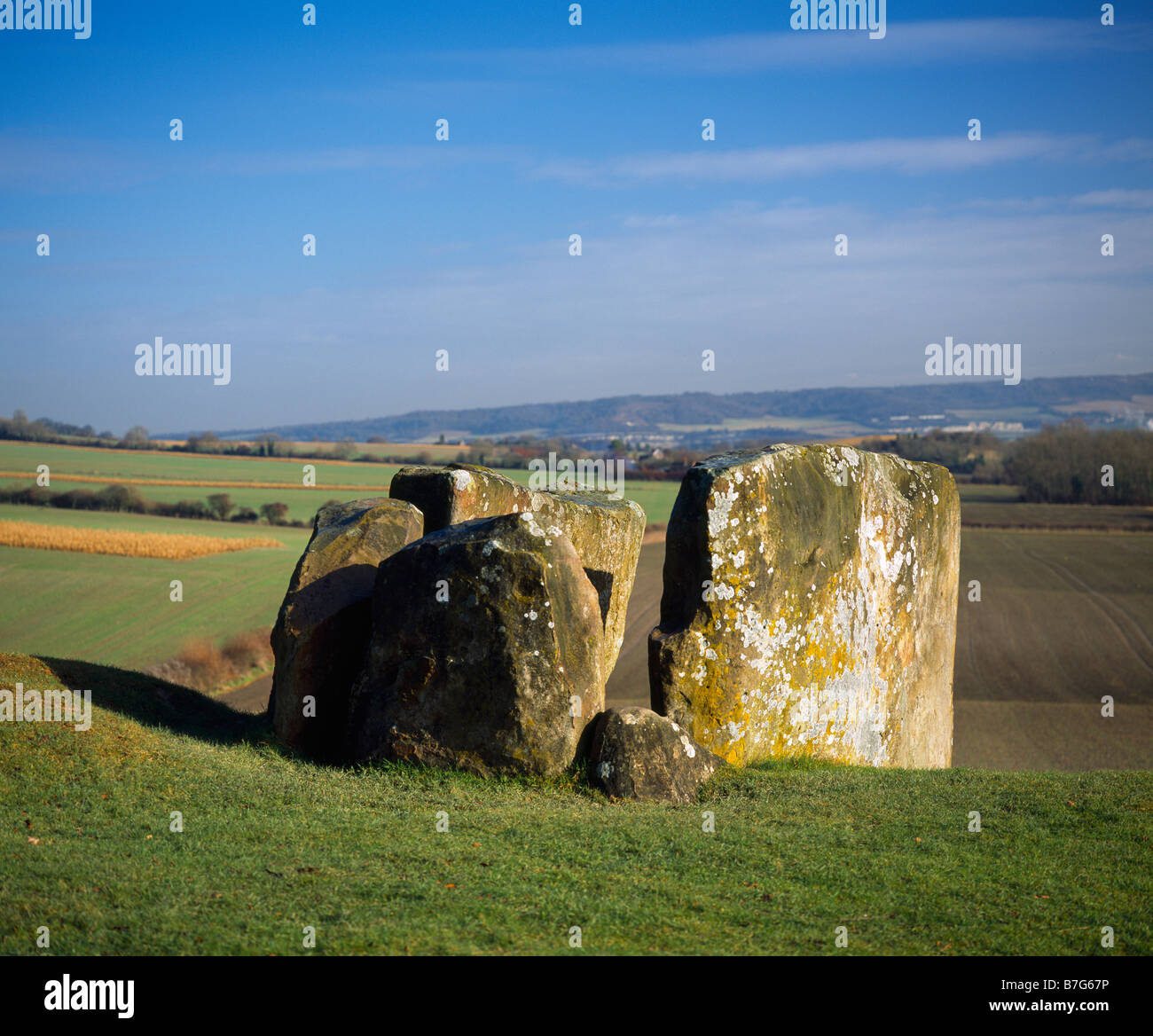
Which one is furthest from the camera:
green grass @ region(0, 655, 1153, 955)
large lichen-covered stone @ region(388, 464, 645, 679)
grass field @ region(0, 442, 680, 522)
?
grass field @ region(0, 442, 680, 522)

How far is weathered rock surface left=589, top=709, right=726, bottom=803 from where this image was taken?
36.4 ft

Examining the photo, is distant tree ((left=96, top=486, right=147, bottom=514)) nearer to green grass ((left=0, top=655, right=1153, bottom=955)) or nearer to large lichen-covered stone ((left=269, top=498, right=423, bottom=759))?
large lichen-covered stone ((left=269, top=498, right=423, bottom=759))

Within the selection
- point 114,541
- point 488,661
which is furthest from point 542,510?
point 114,541

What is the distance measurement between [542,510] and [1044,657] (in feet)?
90.8

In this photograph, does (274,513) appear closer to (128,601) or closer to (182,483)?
(182,483)

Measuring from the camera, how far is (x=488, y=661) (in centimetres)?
1126

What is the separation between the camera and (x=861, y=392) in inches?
6786

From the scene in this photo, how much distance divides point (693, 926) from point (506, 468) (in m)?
66.9

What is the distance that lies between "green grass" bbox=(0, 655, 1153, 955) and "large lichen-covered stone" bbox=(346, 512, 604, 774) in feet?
1.54

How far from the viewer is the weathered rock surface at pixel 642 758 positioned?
36.4ft

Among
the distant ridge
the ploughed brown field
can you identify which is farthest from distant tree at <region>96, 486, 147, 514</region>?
the distant ridge

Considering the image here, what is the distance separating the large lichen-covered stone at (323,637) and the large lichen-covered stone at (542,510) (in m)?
1.70

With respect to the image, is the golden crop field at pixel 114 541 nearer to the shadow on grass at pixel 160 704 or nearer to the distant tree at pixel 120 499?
the distant tree at pixel 120 499
